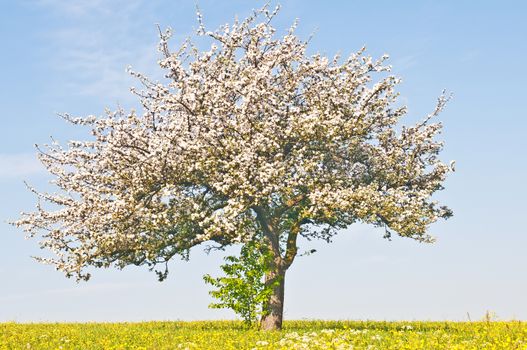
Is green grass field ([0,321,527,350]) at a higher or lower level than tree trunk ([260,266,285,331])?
lower

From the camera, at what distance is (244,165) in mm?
26094

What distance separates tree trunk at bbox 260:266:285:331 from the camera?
2866 cm

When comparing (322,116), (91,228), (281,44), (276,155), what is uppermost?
(281,44)

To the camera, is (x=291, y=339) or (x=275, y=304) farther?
(x=275, y=304)

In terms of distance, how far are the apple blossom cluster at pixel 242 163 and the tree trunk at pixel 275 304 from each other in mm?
690

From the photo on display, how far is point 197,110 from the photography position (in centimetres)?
2742

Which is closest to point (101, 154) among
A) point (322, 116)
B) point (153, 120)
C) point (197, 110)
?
point (153, 120)

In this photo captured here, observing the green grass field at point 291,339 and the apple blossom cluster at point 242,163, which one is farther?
the apple blossom cluster at point 242,163

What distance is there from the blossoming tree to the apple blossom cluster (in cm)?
6

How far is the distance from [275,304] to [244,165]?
22.8 ft

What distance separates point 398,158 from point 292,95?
5838 millimetres

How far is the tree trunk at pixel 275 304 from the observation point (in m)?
28.7

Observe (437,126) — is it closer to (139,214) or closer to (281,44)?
(281,44)

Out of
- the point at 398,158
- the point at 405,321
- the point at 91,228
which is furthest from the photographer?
the point at 405,321
